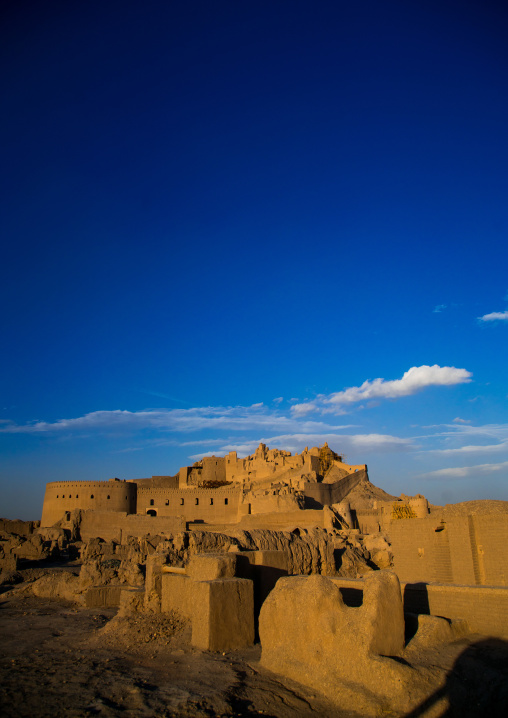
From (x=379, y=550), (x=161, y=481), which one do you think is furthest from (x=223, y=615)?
(x=161, y=481)

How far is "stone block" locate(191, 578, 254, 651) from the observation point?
6684 millimetres

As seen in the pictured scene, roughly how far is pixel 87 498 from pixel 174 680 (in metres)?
38.8

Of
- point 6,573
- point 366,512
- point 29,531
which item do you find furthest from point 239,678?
point 29,531

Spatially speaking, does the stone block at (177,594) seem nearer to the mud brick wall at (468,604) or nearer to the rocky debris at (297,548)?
the rocky debris at (297,548)

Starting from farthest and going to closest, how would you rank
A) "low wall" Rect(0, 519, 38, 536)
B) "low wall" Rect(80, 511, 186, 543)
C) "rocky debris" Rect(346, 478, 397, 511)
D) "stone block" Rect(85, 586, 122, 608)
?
1. "rocky debris" Rect(346, 478, 397, 511)
2. "low wall" Rect(0, 519, 38, 536)
3. "low wall" Rect(80, 511, 186, 543)
4. "stone block" Rect(85, 586, 122, 608)

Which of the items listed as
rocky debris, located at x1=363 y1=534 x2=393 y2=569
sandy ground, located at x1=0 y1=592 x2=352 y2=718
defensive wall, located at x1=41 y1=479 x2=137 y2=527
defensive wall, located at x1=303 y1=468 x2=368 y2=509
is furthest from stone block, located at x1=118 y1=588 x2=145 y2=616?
defensive wall, located at x1=41 y1=479 x2=137 y2=527

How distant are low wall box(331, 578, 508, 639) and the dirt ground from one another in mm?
342

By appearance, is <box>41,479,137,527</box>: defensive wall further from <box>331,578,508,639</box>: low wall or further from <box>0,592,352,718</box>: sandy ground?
<box>331,578,508,639</box>: low wall

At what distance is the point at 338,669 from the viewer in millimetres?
5484

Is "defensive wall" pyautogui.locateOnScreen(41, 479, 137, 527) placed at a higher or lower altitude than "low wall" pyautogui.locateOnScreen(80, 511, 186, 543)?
higher

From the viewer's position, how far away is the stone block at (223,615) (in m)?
6.68

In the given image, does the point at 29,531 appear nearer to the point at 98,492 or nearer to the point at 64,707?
the point at 98,492

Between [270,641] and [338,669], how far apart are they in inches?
46.2

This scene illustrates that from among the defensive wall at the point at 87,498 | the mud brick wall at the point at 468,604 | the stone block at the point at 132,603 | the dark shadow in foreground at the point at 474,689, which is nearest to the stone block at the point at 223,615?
the stone block at the point at 132,603
